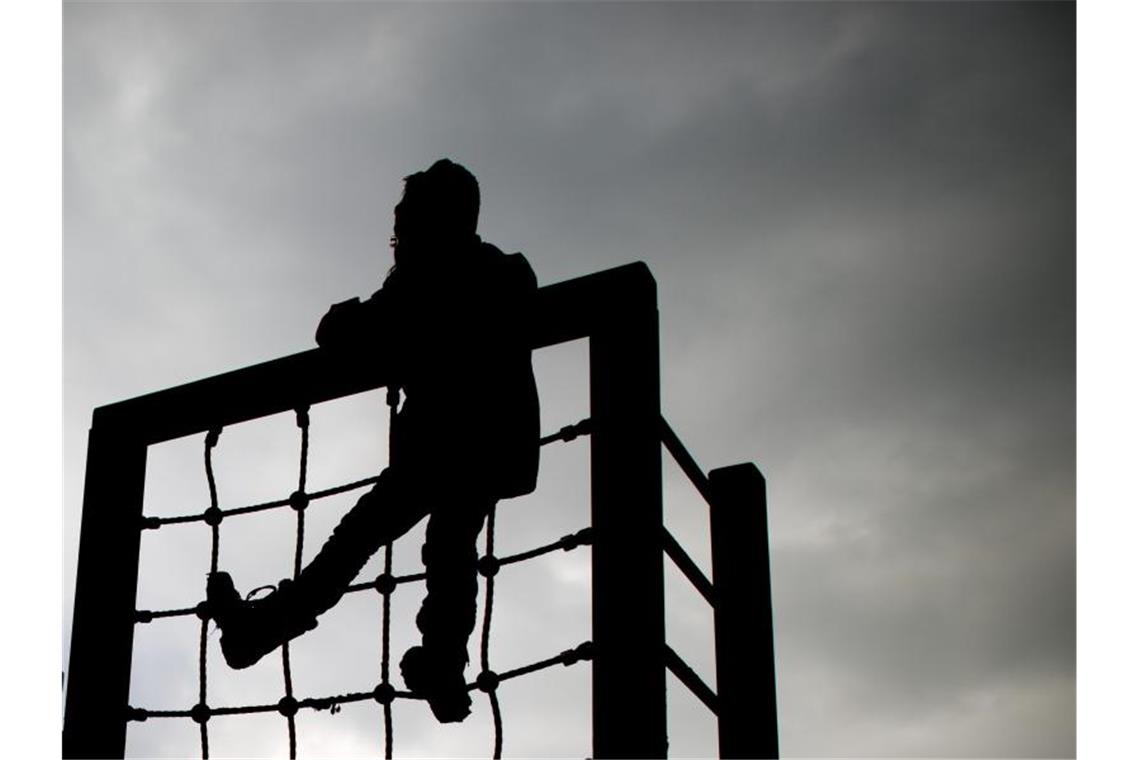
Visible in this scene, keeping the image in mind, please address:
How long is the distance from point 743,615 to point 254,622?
125 cm

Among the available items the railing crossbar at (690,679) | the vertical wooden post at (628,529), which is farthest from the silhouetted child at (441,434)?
the railing crossbar at (690,679)

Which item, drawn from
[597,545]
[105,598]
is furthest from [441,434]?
[105,598]

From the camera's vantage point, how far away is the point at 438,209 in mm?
3561

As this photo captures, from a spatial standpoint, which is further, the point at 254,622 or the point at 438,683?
the point at 254,622

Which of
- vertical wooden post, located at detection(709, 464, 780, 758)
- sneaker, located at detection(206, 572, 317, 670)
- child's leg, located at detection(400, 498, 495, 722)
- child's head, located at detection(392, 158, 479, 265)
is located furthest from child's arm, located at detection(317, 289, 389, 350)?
vertical wooden post, located at detection(709, 464, 780, 758)

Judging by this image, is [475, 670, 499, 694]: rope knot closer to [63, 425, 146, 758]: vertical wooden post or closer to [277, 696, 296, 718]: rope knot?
[277, 696, 296, 718]: rope knot

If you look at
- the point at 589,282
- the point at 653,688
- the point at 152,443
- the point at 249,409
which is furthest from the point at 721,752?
the point at 152,443

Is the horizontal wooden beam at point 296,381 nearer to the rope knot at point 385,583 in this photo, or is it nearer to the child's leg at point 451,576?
the child's leg at point 451,576

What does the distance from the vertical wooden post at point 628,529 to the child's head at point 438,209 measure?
44 centimetres

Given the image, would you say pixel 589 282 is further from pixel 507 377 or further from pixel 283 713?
pixel 283 713

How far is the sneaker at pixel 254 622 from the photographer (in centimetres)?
355

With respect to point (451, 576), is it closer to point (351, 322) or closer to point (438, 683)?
point (438, 683)

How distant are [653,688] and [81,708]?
1.94 m

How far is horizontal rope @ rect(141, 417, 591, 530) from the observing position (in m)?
3.38
